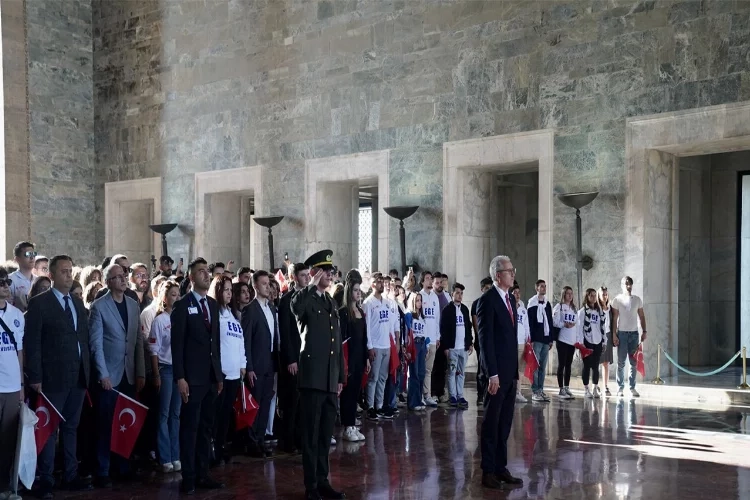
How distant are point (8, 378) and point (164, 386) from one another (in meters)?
1.51

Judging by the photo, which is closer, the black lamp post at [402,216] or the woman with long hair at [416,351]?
the woman with long hair at [416,351]

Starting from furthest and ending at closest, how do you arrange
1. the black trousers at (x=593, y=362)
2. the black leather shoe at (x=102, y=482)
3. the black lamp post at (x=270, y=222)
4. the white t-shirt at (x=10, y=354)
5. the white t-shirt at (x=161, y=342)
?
1. the black lamp post at (x=270, y=222)
2. the black trousers at (x=593, y=362)
3. the white t-shirt at (x=161, y=342)
4. the black leather shoe at (x=102, y=482)
5. the white t-shirt at (x=10, y=354)

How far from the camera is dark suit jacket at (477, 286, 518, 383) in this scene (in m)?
6.95

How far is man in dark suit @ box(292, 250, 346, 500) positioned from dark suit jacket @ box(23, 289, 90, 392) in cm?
169

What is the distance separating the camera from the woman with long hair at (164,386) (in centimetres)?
720

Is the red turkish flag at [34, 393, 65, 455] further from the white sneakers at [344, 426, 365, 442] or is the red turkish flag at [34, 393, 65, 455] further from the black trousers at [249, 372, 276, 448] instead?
the white sneakers at [344, 426, 365, 442]

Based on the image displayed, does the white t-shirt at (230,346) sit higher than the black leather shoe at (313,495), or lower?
higher

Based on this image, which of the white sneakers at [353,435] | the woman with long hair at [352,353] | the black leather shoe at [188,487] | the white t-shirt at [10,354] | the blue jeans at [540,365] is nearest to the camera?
the white t-shirt at [10,354]

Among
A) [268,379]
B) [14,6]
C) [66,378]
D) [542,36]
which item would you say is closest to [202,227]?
[14,6]

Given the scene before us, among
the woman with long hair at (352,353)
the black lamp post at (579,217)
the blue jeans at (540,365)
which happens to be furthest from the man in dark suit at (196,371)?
the black lamp post at (579,217)

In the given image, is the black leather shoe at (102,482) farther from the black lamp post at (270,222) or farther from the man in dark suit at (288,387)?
the black lamp post at (270,222)

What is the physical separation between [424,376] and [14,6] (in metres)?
13.4

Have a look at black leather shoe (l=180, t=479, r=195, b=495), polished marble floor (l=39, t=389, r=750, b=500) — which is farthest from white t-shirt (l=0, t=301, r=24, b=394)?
black leather shoe (l=180, t=479, r=195, b=495)

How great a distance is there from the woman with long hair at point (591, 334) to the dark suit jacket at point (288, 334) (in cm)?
515
